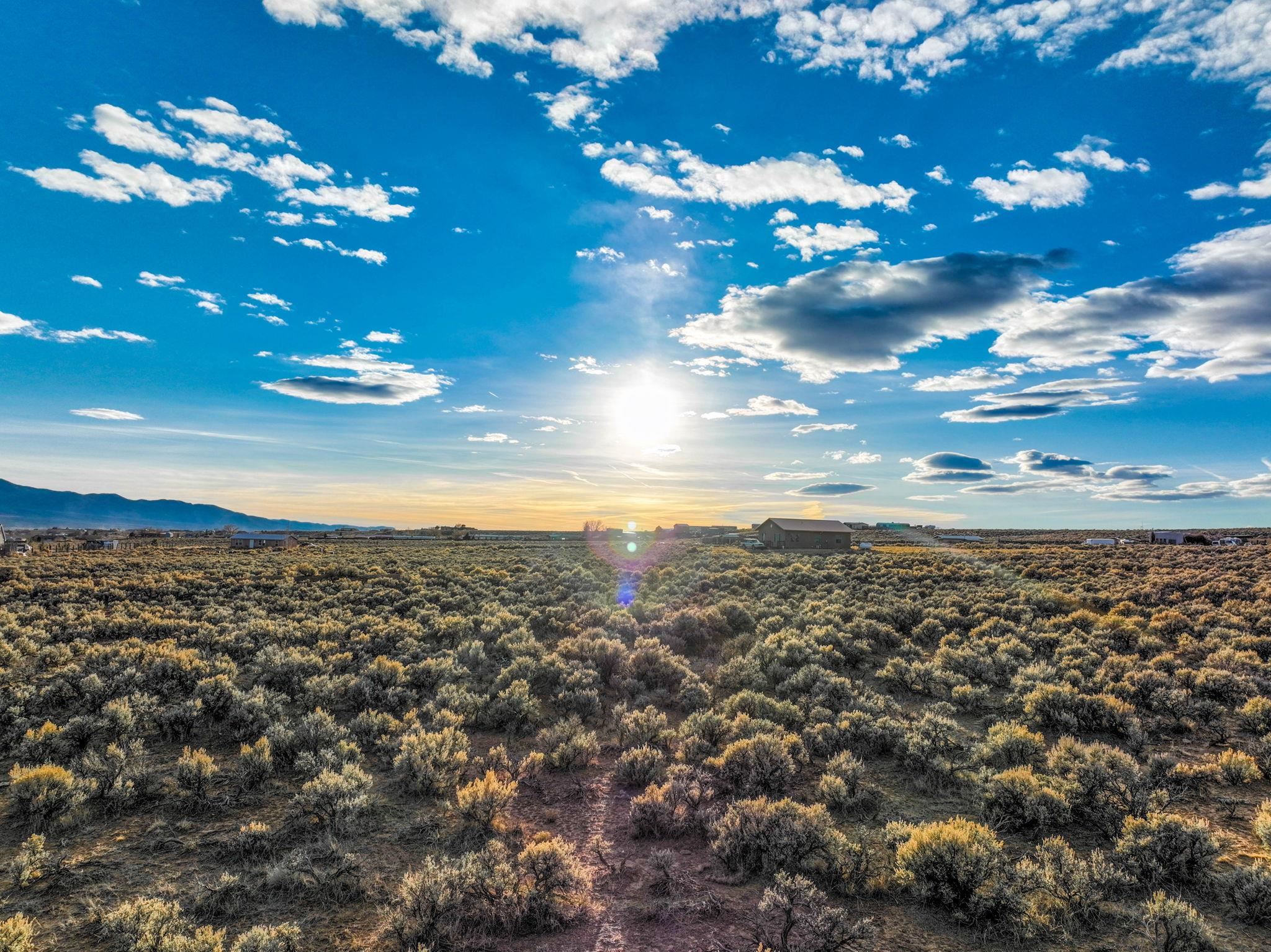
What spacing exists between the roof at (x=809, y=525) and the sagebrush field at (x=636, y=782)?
120 ft

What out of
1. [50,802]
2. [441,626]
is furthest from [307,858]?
[441,626]

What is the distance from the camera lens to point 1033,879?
19.0ft

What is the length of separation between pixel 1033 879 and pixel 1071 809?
2212 mm

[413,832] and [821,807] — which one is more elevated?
[821,807]

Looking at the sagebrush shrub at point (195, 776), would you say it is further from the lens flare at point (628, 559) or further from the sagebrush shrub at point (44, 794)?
the lens flare at point (628, 559)

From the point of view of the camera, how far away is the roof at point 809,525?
54.9 m

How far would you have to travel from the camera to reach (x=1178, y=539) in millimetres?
63844

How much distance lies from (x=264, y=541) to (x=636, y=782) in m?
64.8

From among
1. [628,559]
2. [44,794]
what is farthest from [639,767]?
[628,559]

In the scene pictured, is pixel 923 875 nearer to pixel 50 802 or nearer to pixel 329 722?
pixel 329 722

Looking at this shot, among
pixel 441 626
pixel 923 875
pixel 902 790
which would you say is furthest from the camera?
pixel 441 626

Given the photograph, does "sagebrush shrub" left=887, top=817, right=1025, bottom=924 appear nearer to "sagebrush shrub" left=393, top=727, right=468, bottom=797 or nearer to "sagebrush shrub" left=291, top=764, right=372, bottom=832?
"sagebrush shrub" left=393, top=727, right=468, bottom=797

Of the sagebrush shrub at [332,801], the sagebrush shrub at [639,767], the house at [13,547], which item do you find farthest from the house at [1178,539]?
the house at [13,547]

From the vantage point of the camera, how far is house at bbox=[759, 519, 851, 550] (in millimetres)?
54281
